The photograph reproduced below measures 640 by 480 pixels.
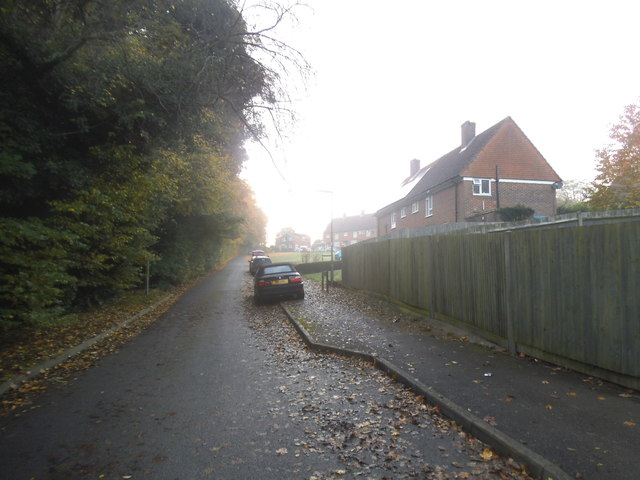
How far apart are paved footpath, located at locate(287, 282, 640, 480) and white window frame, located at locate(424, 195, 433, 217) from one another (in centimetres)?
1904

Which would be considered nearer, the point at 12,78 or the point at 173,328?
the point at 12,78

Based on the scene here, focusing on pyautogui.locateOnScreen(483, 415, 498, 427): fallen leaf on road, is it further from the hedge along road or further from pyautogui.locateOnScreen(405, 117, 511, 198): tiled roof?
pyautogui.locateOnScreen(405, 117, 511, 198): tiled roof

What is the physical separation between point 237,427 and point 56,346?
5207 millimetres

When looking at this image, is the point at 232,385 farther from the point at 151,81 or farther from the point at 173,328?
the point at 151,81

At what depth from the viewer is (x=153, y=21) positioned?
7391 mm

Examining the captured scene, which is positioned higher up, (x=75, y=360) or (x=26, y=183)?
(x=26, y=183)

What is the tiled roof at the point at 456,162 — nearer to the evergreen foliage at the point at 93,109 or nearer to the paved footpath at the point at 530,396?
the evergreen foliage at the point at 93,109

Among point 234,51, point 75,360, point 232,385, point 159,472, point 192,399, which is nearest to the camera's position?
point 159,472

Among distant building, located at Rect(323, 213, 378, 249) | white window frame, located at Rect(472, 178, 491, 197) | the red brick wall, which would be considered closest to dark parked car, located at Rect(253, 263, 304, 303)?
the red brick wall

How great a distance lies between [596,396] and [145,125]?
8848 mm

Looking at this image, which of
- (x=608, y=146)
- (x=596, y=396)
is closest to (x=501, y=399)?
(x=596, y=396)

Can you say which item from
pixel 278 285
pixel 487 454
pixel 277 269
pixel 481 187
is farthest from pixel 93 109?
pixel 481 187

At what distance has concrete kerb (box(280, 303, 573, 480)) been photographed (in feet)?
8.82

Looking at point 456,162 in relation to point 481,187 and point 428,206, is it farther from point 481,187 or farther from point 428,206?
point 428,206
